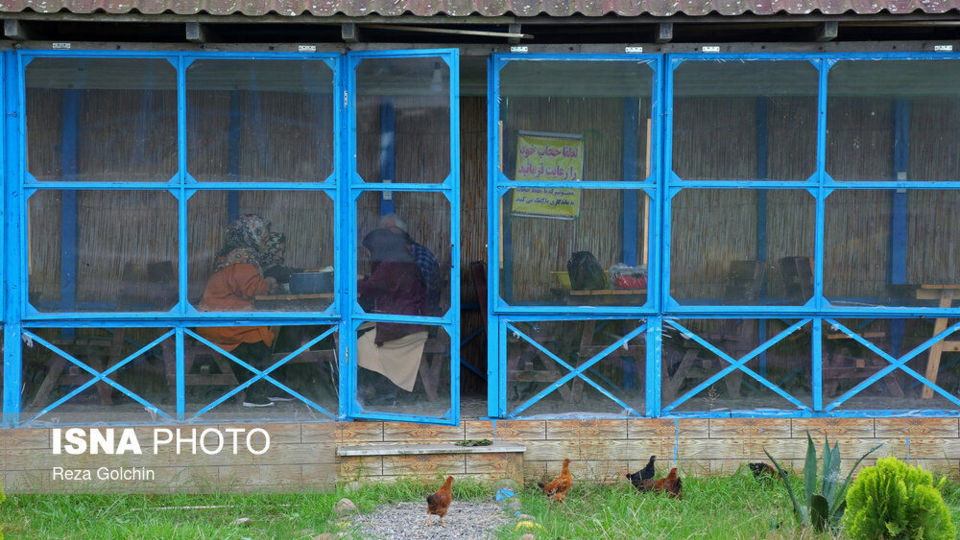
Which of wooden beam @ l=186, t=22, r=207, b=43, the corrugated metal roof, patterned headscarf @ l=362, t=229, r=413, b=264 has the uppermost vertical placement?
the corrugated metal roof

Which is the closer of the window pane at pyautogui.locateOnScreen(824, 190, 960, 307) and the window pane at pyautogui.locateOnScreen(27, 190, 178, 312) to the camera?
the window pane at pyautogui.locateOnScreen(27, 190, 178, 312)

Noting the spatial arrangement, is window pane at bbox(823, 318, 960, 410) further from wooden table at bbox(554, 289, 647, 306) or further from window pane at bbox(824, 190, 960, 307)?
wooden table at bbox(554, 289, 647, 306)

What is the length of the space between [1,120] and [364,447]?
3193 mm

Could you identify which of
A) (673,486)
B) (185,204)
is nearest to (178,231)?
(185,204)

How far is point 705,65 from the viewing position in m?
6.99

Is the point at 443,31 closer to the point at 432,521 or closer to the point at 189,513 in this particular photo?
the point at 432,521

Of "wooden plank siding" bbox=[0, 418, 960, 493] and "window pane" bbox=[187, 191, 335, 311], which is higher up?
"window pane" bbox=[187, 191, 335, 311]

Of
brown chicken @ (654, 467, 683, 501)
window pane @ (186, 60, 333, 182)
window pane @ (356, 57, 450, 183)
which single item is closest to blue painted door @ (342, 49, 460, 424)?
window pane @ (356, 57, 450, 183)

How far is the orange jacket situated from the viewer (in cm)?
694

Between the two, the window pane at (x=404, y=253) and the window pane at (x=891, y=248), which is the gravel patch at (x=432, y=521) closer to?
the window pane at (x=404, y=253)

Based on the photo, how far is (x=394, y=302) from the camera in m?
6.96

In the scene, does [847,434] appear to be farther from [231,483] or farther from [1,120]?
[1,120]

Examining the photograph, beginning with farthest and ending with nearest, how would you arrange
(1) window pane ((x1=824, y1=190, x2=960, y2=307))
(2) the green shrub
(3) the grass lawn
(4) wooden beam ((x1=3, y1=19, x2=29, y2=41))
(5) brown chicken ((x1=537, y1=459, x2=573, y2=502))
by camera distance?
(1) window pane ((x1=824, y1=190, x2=960, y2=307)), (5) brown chicken ((x1=537, y1=459, x2=573, y2=502)), (4) wooden beam ((x1=3, y1=19, x2=29, y2=41)), (3) the grass lawn, (2) the green shrub

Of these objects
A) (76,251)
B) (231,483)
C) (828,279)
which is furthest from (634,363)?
(76,251)
